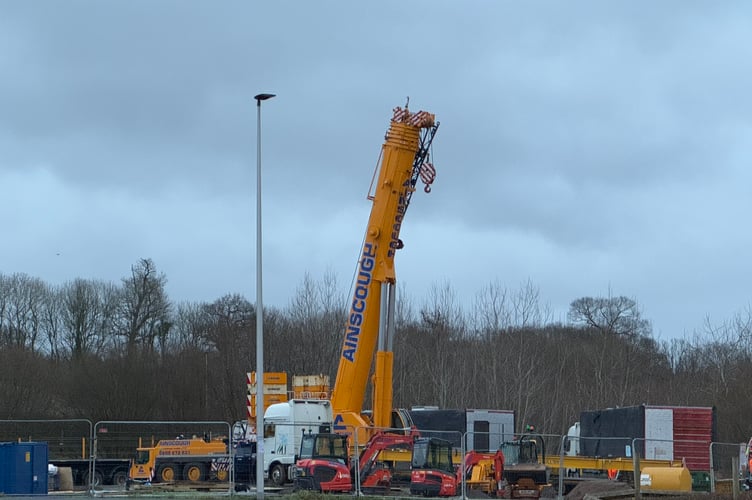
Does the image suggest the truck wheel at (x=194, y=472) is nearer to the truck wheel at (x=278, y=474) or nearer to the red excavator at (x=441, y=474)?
the truck wheel at (x=278, y=474)

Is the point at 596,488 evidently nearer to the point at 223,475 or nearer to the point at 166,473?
the point at 223,475

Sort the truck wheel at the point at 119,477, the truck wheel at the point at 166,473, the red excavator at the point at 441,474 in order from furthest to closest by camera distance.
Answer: the truck wheel at the point at 119,477 < the truck wheel at the point at 166,473 < the red excavator at the point at 441,474

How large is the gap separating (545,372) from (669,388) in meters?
7.59

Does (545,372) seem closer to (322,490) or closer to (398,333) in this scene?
(398,333)

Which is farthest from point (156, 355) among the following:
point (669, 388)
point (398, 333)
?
point (669, 388)

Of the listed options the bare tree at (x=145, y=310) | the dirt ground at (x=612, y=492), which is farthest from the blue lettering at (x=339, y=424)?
the bare tree at (x=145, y=310)

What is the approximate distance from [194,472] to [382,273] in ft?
33.8

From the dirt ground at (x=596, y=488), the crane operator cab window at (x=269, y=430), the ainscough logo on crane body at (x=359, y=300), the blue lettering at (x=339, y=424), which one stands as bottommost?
the dirt ground at (x=596, y=488)

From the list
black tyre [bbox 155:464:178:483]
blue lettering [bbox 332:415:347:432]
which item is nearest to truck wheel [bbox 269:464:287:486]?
blue lettering [bbox 332:415:347:432]

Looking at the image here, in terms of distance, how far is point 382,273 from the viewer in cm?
3288

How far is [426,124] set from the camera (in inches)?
1281

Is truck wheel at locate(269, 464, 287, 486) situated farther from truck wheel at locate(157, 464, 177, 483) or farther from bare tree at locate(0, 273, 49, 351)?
bare tree at locate(0, 273, 49, 351)

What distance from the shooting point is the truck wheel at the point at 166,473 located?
36.9m

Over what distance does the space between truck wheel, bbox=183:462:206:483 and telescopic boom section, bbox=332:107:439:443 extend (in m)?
6.31
